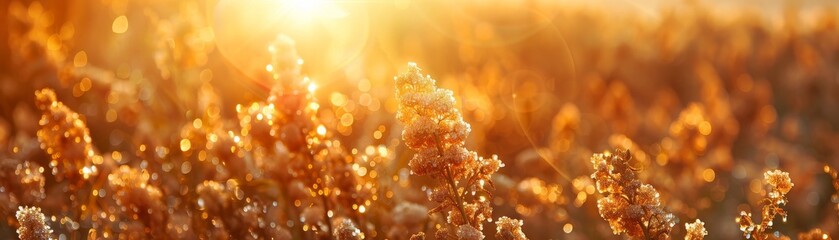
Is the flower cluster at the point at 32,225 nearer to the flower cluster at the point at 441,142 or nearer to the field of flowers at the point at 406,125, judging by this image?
the field of flowers at the point at 406,125

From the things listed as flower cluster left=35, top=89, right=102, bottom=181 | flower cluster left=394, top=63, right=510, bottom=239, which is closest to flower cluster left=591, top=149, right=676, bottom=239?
flower cluster left=394, top=63, right=510, bottom=239

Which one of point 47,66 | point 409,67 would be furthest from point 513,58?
point 409,67

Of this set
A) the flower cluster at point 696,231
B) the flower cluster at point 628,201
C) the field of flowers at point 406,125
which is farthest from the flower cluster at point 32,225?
the flower cluster at point 696,231

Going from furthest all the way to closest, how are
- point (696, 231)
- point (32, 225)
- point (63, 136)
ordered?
1. point (63, 136)
2. point (32, 225)
3. point (696, 231)

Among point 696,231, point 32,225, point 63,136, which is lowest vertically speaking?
point 32,225

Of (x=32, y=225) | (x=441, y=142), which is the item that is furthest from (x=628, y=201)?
(x=32, y=225)

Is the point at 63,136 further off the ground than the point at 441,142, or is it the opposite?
the point at 63,136

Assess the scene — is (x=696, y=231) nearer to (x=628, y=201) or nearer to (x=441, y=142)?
(x=628, y=201)

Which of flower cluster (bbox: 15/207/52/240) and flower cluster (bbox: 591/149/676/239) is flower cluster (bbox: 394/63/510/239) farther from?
flower cluster (bbox: 15/207/52/240)
